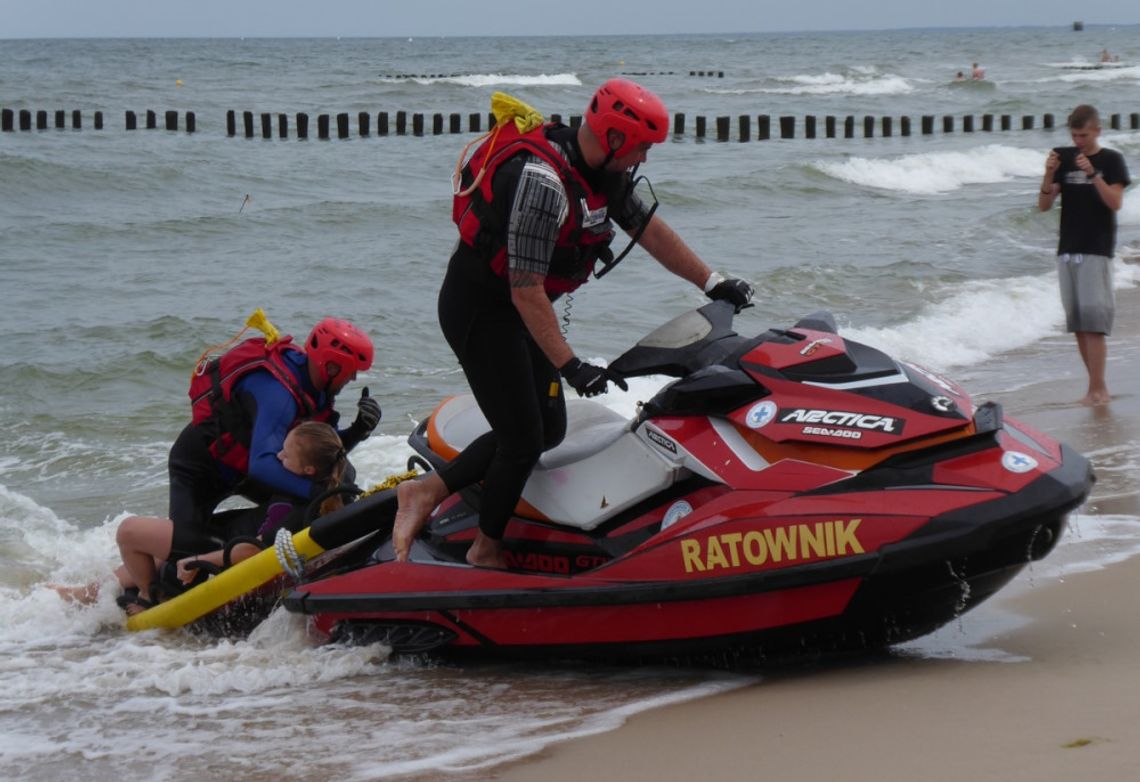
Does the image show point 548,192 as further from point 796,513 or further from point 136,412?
point 136,412

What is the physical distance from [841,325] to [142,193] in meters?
13.5

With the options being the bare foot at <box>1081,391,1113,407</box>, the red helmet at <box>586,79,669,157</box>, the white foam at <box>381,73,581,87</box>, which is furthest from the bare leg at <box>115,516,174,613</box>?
the white foam at <box>381,73,581,87</box>

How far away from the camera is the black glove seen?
16.0 feet

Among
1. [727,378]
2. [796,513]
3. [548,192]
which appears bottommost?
[796,513]

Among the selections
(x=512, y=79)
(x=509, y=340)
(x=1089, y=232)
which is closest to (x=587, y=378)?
(x=509, y=340)

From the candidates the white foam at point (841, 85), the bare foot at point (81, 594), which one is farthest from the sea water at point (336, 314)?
the white foam at point (841, 85)

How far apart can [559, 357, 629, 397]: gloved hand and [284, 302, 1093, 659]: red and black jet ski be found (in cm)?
13

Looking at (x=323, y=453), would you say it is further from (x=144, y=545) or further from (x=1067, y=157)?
(x=1067, y=157)

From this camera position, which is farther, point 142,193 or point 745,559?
point 142,193

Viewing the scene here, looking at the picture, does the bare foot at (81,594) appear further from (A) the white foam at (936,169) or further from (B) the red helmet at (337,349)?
(A) the white foam at (936,169)

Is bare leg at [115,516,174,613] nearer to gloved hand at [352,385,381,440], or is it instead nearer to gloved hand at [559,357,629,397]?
gloved hand at [352,385,381,440]

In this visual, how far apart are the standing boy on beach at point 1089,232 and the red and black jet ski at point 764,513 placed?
4575 mm

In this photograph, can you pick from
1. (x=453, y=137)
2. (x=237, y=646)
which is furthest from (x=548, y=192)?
(x=453, y=137)

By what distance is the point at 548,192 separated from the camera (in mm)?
4398
